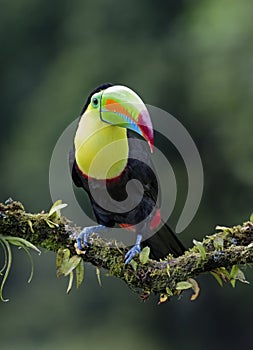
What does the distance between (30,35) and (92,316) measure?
2.71 metres

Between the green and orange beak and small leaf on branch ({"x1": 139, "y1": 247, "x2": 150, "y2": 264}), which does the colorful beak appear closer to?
the green and orange beak

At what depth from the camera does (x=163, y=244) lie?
321 centimetres

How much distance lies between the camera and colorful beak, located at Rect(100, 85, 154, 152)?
9.55 feet

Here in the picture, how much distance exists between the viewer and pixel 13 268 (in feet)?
26.3

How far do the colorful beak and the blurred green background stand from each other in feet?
11.6

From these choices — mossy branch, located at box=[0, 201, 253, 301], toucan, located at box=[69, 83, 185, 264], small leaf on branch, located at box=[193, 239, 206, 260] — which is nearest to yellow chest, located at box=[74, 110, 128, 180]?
toucan, located at box=[69, 83, 185, 264]

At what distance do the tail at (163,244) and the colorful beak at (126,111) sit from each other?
0.44 m

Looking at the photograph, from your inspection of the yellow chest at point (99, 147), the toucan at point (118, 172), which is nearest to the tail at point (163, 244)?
the toucan at point (118, 172)

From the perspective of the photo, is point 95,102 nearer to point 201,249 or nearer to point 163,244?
point 163,244

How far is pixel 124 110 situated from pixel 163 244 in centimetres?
53

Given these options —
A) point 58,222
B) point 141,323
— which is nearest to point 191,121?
point 141,323

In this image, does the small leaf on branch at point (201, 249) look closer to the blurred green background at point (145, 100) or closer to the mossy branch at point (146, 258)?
the mossy branch at point (146, 258)

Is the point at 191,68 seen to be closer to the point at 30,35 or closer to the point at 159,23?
the point at 159,23

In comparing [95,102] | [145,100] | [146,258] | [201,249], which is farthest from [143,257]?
[145,100]
